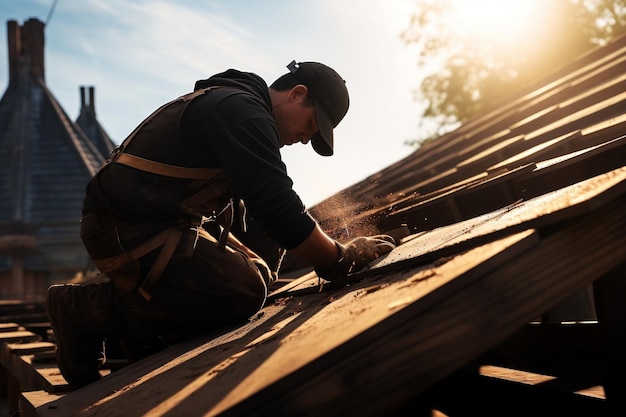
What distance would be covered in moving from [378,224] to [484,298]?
2.59 m

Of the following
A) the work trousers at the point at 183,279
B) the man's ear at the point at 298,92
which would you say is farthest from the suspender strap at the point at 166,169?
the man's ear at the point at 298,92

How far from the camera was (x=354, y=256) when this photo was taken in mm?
2621

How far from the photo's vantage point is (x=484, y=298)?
1369 mm

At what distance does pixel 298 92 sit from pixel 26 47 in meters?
33.9

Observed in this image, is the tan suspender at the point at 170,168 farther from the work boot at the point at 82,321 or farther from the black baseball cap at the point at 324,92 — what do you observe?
the work boot at the point at 82,321

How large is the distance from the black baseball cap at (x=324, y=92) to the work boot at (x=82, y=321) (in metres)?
1.16

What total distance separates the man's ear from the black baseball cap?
28 mm

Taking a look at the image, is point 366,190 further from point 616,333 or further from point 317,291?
point 616,333

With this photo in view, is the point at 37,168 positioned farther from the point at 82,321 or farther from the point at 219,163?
the point at 219,163

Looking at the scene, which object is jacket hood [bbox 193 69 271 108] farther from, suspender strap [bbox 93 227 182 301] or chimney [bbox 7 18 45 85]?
chimney [bbox 7 18 45 85]

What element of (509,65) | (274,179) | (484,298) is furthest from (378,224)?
(509,65)

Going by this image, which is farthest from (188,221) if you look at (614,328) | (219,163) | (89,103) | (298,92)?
(89,103)

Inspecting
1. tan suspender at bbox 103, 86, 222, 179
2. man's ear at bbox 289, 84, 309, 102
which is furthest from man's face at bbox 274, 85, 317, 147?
tan suspender at bbox 103, 86, 222, 179

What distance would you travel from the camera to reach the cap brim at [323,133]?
10.3ft
